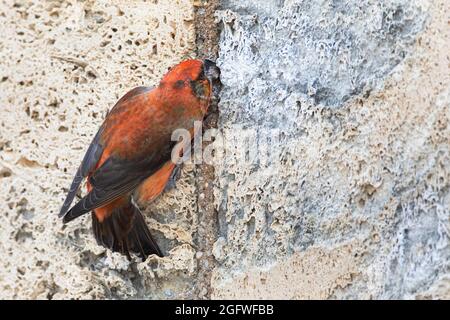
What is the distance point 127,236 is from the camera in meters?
1.72

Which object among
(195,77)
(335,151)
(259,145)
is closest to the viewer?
(335,151)

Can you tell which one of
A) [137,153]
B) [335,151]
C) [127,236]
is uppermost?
[335,151]

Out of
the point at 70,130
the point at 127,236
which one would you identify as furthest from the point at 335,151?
the point at 70,130

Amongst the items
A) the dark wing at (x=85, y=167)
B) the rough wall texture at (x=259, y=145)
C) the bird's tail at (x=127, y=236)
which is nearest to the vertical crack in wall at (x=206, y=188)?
the rough wall texture at (x=259, y=145)

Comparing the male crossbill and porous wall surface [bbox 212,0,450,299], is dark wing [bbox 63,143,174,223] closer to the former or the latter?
the male crossbill

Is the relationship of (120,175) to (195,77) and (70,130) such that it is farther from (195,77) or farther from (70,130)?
(195,77)

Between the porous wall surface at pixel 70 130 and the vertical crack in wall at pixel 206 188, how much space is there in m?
0.02

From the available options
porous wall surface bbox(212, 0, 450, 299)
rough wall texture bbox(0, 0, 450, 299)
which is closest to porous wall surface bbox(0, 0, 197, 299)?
rough wall texture bbox(0, 0, 450, 299)

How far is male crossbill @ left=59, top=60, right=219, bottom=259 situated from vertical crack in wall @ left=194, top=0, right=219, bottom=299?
0.12 feet

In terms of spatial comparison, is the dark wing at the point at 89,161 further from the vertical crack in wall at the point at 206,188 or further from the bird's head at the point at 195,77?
the vertical crack in wall at the point at 206,188

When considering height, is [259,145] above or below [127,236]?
above

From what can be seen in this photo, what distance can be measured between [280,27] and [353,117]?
30 centimetres

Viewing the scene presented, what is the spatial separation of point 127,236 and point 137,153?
0.24 metres
